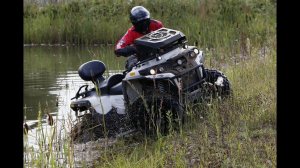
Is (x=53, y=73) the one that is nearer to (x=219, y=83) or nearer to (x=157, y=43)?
(x=219, y=83)

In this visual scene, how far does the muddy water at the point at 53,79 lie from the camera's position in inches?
310

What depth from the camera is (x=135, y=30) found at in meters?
7.20

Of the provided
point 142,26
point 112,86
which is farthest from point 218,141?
point 142,26

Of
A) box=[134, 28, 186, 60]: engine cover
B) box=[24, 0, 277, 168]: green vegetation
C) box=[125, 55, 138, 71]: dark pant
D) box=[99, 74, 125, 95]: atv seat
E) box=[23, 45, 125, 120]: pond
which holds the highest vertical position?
box=[134, 28, 186, 60]: engine cover

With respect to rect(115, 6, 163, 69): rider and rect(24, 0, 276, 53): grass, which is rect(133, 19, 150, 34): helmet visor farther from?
rect(24, 0, 276, 53): grass

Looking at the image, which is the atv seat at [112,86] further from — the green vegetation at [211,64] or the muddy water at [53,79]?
the green vegetation at [211,64]

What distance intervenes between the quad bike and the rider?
0.75ft

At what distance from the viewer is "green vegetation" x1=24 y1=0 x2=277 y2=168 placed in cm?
499

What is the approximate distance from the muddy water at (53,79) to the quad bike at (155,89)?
0.54m

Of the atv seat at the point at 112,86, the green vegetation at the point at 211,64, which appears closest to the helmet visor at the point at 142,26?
the atv seat at the point at 112,86

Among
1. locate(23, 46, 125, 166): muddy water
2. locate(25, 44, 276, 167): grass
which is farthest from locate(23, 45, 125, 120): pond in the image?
locate(25, 44, 276, 167): grass

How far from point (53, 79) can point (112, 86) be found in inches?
230
